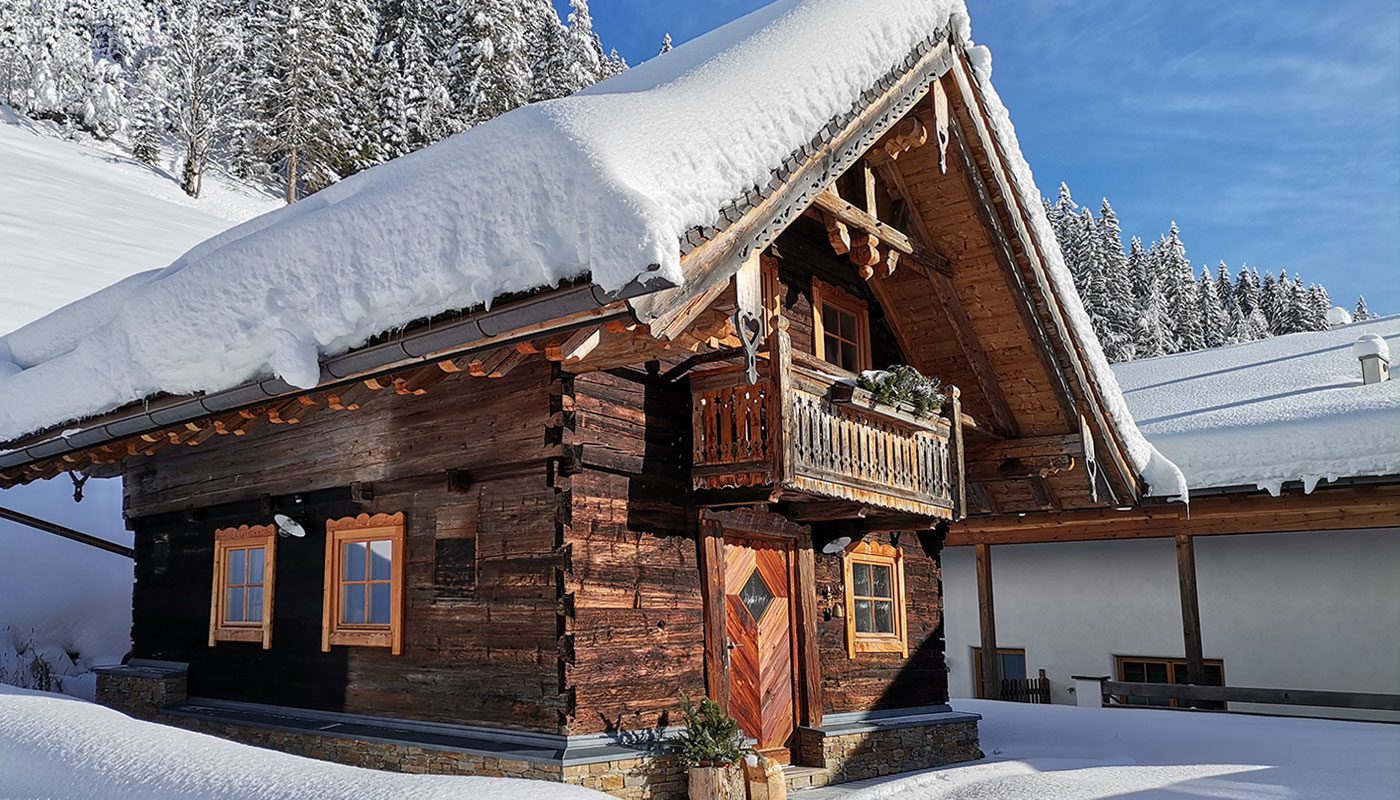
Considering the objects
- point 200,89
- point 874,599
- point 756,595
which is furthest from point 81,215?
point 756,595

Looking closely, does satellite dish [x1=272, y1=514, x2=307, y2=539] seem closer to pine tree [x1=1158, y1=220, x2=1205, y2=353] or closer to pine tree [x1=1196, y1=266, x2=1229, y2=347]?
pine tree [x1=1158, y1=220, x2=1205, y2=353]

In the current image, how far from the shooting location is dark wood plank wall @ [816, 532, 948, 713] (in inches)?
408

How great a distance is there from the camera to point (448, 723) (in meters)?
8.40

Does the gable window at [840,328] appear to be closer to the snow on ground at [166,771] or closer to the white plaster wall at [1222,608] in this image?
the snow on ground at [166,771]

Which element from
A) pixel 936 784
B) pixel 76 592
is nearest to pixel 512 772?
pixel 936 784

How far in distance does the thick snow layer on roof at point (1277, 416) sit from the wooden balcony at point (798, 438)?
23.6 ft

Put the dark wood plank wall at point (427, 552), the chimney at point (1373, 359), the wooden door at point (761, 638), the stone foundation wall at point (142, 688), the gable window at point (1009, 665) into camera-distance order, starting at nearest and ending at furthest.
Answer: the dark wood plank wall at point (427, 552) → the wooden door at point (761, 638) → the stone foundation wall at point (142, 688) → the chimney at point (1373, 359) → the gable window at point (1009, 665)

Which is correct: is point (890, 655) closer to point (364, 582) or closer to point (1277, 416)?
point (364, 582)

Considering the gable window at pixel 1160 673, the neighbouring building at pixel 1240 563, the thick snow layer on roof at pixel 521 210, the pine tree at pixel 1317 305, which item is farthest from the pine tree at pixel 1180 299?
the thick snow layer on roof at pixel 521 210

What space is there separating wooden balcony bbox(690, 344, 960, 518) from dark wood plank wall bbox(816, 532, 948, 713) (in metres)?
1.25

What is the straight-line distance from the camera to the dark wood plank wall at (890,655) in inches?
408

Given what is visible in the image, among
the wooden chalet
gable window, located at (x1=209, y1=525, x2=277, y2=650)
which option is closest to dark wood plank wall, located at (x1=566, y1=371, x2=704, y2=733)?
the wooden chalet

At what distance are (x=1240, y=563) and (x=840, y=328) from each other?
800 cm

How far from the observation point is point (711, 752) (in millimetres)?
7980
